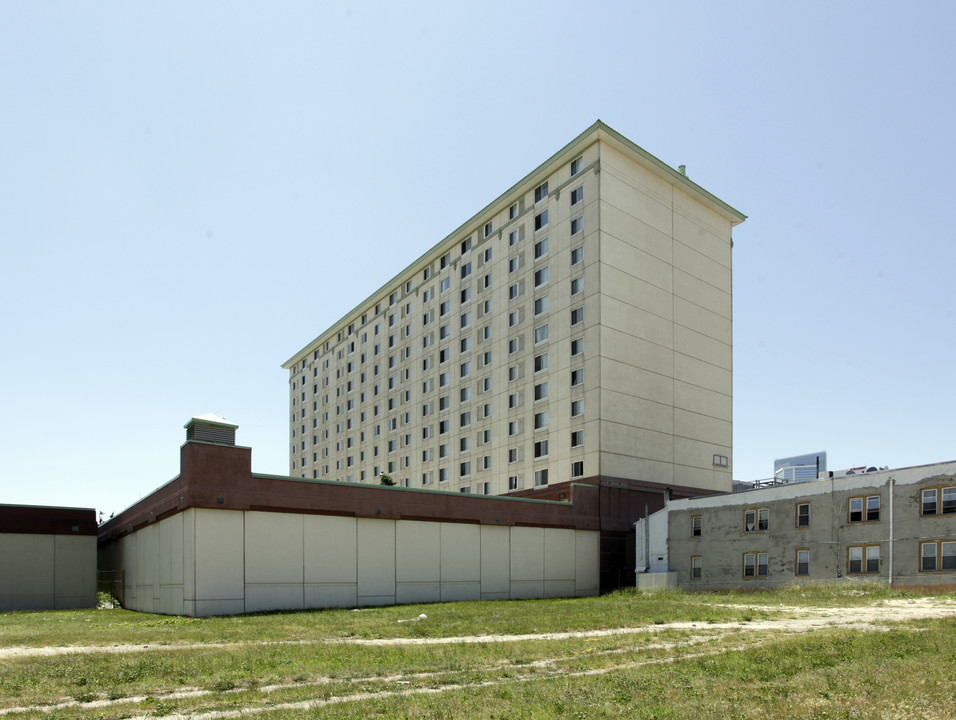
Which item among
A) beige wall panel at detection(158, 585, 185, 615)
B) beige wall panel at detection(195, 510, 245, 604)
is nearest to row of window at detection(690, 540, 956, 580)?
beige wall panel at detection(195, 510, 245, 604)

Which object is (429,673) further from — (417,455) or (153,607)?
(417,455)

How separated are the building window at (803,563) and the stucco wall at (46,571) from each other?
4535 centimetres

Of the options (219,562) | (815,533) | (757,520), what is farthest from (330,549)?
(815,533)

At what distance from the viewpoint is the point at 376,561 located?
136ft

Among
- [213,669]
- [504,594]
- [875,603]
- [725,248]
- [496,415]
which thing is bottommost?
[504,594]

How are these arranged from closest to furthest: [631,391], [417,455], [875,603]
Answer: [875,603] < [631,391] < [417,455]

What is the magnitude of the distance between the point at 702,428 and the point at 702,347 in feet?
22.3

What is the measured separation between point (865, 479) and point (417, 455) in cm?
4540

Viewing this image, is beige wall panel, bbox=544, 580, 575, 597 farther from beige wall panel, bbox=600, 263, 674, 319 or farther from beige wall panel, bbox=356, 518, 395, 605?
beige wall panel, bbox=600, 263, 674, 319

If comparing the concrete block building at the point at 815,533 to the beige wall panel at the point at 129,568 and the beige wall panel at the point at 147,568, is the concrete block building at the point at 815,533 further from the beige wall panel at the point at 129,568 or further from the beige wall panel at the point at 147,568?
the beige wall panel at the point at 129,568

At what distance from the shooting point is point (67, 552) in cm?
5238

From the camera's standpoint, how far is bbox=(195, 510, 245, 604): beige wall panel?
115 ft

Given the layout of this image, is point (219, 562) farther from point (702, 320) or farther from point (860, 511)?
point (702, 320)

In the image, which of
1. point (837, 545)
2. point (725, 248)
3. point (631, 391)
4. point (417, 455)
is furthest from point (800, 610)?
point (417, 455)
